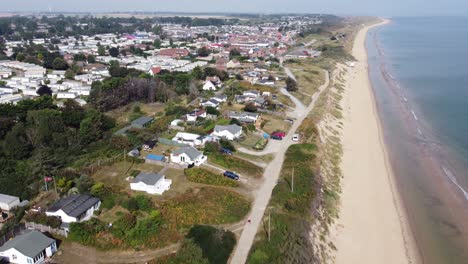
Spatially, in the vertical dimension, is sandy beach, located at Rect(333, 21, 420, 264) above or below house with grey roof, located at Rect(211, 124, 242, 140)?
below

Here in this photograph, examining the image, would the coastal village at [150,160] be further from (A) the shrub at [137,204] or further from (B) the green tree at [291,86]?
(B) the green tree at [291,86]

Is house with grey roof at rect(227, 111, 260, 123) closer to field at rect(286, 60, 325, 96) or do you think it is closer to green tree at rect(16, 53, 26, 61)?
field at rect(286, 60, 325, 96)

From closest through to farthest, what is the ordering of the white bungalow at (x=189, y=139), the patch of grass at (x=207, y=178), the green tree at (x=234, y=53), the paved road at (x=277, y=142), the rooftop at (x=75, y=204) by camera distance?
the rooftop at (x=75, y=204)
the patch of grass at (x=207, y=178)
the paved road at (x=277, y=142)
the white bungalow at (x=189, y=139)
the green tree at (x=234, y=53)

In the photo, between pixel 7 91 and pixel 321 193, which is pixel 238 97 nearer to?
pixel 321 193

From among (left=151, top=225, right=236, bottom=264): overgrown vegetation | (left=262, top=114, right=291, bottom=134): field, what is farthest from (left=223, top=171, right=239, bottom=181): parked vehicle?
(left=262, top=114, right=291, bottom=134): field

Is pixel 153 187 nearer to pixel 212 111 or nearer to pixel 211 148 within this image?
pixel 211 148

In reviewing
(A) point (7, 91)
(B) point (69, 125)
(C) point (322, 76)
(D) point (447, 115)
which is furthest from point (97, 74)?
(D) point (447, 115)

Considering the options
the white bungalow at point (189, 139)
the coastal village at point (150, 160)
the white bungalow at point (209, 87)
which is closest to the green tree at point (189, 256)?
the coastal village at point (150, 160)
